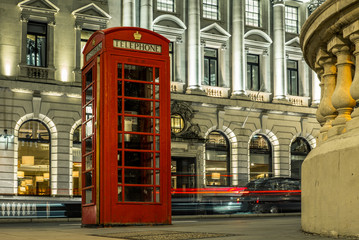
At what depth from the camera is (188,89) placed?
32.2 meters

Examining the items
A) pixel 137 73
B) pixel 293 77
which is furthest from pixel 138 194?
pixel 293 77

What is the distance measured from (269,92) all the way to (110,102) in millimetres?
24946

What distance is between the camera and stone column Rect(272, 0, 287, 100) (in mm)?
35844

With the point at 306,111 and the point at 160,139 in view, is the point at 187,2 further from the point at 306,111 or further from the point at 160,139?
the point at 160,139

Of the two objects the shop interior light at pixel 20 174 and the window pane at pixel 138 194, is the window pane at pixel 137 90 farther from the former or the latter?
the shop interior light at pixel 20 174

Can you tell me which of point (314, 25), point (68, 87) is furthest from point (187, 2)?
point (314, 25)

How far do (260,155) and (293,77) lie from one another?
17.1 ft

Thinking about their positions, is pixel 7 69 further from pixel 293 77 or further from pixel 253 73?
pixel 293 77

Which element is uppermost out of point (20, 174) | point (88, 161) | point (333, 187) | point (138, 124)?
point (138, 124)

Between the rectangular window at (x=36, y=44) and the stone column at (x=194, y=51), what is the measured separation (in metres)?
7.35

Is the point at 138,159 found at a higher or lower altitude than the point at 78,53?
lower

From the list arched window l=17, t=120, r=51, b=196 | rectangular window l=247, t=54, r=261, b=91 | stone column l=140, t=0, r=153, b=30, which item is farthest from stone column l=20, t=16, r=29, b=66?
rectangular window l=247, t=54, r=261, b=91

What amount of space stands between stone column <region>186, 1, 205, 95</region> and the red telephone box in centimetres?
2044

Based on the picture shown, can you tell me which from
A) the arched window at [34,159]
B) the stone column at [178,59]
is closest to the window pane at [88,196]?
the arched window at [34,159]
